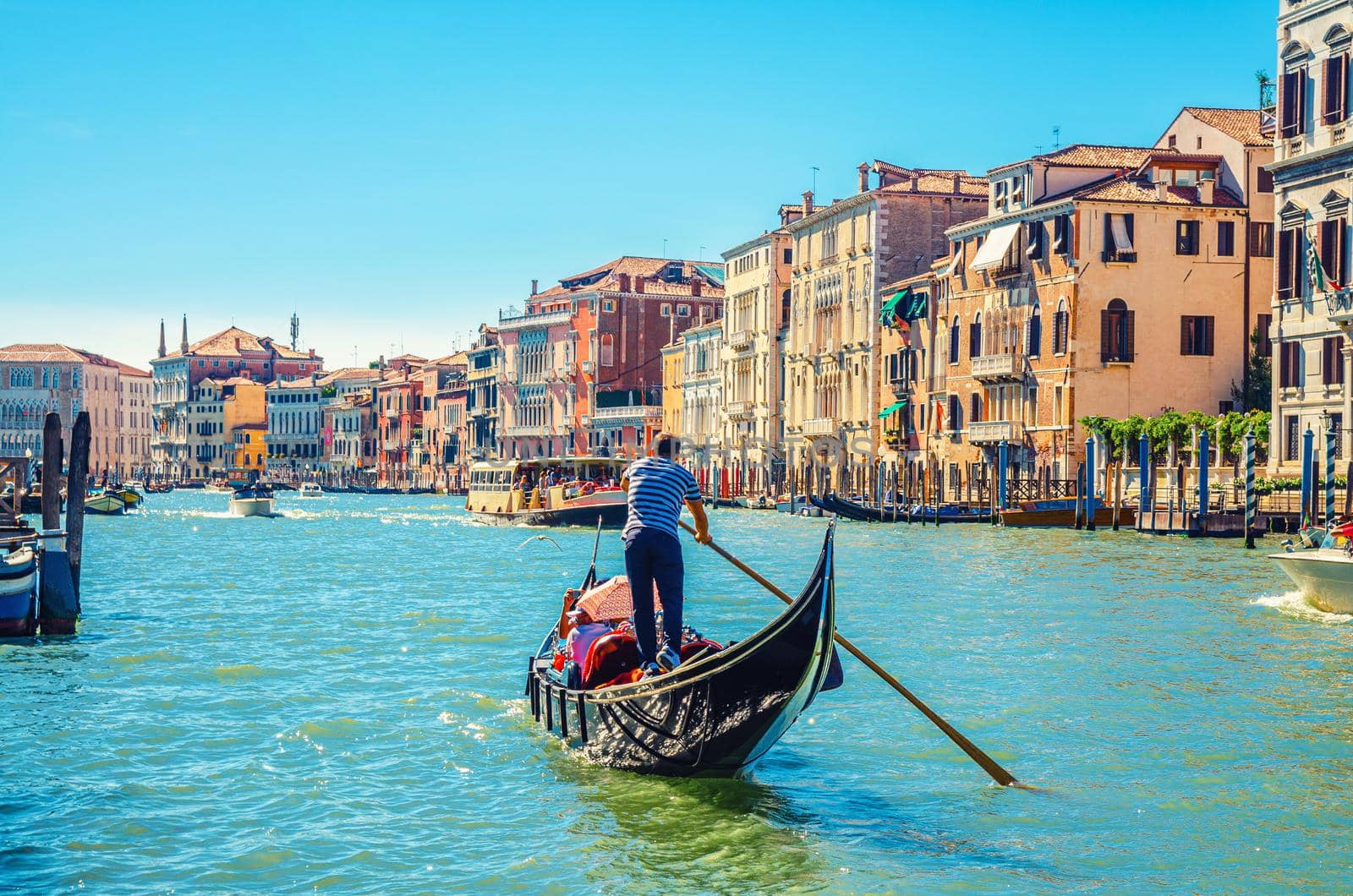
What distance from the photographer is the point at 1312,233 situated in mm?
25766

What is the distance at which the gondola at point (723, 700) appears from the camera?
6.56m

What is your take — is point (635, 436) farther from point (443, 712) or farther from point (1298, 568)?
point (443, 712)

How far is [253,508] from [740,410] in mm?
15105

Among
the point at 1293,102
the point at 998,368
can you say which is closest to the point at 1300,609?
the point at 1293,102

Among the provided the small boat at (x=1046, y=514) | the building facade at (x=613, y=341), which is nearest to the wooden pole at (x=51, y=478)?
the small boat at (x=1046, y=514)

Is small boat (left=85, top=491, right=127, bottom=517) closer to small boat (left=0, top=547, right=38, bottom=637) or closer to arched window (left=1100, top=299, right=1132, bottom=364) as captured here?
arched window (left=1100, top=299, right=1132, bottom=364)

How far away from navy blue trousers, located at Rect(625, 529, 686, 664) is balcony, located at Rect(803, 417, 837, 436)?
39978 millimetres

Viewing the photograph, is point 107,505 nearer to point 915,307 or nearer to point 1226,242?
point 915,307

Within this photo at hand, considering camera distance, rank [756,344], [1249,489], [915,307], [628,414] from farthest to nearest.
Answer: [628,414]
[756,344]
[915,307]
[1249,489]

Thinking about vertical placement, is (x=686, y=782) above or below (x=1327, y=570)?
below

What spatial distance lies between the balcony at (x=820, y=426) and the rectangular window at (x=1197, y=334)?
1420cm

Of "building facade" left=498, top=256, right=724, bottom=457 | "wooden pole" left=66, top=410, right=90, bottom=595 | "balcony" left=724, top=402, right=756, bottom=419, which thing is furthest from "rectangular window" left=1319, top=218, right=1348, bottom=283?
"building facade" left=498, top=256, right=724, bottom=457

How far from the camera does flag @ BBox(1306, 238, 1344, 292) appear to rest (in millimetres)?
25391

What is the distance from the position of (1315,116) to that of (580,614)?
2041 cm
